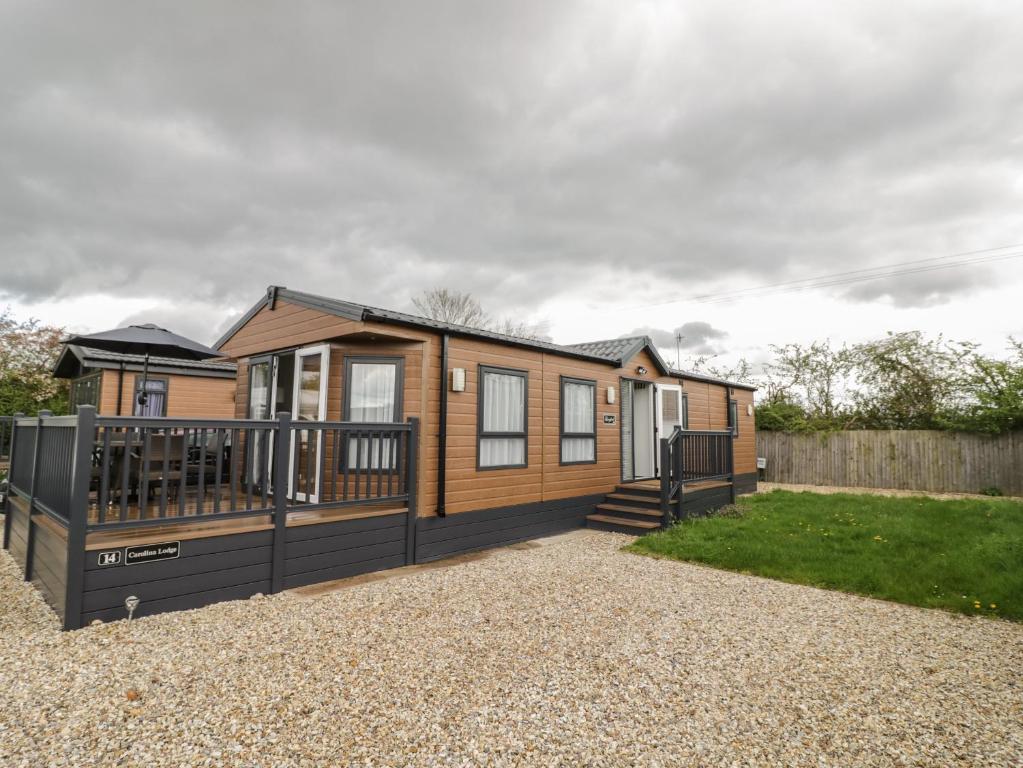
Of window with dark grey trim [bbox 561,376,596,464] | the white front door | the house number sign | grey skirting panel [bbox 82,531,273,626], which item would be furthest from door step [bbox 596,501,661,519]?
the house number sign

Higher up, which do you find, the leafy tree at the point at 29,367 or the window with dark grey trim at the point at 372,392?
the leafy tree at the point at 29,367

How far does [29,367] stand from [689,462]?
2248 centimetres

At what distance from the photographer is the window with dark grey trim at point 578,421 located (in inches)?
302

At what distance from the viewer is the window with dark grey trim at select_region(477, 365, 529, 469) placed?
251 inches

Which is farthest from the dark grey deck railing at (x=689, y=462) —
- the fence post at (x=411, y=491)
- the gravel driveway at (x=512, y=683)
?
the fence post at (x=411, y=491)

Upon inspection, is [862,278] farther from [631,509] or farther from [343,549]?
[343,549]

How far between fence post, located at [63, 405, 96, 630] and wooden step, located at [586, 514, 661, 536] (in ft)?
20.3

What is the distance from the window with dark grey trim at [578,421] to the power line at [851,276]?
1442 cm

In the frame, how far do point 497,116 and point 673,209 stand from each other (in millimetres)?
4985

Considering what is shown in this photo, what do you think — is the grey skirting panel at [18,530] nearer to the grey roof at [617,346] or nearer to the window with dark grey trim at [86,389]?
the window with dark grey trim at [86,389]

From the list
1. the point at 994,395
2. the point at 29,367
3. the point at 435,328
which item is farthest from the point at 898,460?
the point at 29,367

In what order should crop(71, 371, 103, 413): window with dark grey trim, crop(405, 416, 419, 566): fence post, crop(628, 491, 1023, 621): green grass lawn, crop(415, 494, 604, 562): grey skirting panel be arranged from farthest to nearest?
crop(71, 371, 103, 413): window with dark grey trim, crop(415, 494, 604, 562): grey skirting panel, crop(405, 416, 419, 566): fence post, crop(628, 491, 1023, 621): green grass lawn

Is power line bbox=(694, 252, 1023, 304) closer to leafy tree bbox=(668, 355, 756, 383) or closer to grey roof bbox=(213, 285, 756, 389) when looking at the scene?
leafy tree bbox=(668, 355, 756, 383)

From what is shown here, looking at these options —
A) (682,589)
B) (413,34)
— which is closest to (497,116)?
(413,34)
